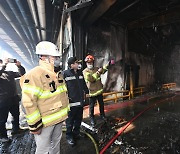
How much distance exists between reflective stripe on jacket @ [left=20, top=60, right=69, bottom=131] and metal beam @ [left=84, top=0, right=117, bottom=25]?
3.37 meters

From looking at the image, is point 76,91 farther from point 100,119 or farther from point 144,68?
point 144,68

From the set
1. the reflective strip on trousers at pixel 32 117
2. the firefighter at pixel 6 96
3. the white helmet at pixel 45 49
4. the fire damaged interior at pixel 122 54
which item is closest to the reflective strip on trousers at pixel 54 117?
the reflective strip on trousers at pixel 32 117

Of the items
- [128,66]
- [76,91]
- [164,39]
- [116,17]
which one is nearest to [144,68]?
[128,66]

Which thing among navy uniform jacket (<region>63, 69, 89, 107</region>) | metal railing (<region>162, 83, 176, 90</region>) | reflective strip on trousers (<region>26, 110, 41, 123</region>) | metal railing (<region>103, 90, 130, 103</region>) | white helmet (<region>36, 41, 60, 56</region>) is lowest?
metal railing (<region>103, 90, 130, 103</region>)

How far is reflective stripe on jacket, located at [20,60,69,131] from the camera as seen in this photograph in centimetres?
187

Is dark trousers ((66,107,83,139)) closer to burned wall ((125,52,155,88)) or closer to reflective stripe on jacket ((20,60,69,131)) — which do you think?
A: reflective stripe on jacket ((20,60,69,131))

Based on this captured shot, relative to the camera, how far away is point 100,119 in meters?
4.86

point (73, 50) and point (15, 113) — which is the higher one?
point (73, 50)

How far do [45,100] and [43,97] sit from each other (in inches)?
2.1

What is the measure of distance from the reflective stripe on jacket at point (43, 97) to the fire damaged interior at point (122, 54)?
56.0 inches

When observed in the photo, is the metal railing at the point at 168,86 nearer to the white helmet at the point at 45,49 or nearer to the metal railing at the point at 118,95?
the metal railing at the point at 118,95

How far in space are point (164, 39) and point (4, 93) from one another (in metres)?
12.1

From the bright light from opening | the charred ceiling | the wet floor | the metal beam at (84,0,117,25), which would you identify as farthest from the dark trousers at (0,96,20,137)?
the charred ceiling

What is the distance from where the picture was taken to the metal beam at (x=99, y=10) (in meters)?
4.53
